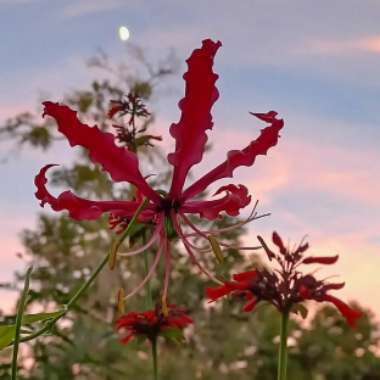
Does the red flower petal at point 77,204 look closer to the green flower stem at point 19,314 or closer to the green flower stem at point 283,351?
the green flower stem at point 19,314

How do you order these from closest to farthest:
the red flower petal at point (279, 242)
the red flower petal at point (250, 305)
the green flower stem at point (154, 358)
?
the red flower petal at point (250, 305) → the red flower petal at point (279, 242) → the green flower stem at point (154, 358)

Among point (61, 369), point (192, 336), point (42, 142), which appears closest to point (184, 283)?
point (192, 336)

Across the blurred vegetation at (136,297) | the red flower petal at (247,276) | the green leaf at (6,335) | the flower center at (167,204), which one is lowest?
the green leaf at (6,335)

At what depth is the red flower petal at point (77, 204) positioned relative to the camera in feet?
3.58

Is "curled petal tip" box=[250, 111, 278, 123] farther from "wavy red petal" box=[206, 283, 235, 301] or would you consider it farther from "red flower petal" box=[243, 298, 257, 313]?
"red flower petal" box=[243, 298, 257, 313]

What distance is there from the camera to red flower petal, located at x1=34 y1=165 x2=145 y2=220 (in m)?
1.09

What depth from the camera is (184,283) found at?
9234 mm

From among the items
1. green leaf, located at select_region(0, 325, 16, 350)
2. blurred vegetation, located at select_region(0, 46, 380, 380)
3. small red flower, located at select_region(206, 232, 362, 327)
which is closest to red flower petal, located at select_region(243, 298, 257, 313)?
small red flower, located at select_region(206, 232, 362, 327)

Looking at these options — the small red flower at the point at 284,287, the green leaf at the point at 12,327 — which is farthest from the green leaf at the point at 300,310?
the green leaf at the point at 12,327

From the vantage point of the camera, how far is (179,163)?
3.51 feet

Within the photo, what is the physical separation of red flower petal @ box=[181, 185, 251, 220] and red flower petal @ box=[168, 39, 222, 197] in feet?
0.17

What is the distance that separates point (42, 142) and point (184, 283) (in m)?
2.43

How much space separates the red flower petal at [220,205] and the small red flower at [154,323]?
74 centimetres

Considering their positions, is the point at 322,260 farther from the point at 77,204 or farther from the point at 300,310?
the point at 77,204
